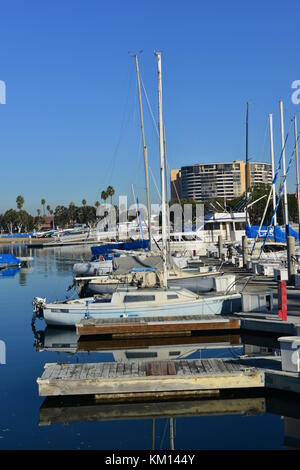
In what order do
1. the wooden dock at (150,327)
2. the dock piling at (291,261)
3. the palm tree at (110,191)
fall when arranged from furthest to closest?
the palm tree at (110,191)
the dock piling at (291,261)
the wooden dock at (150,327)

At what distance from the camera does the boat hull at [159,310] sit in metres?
25.0

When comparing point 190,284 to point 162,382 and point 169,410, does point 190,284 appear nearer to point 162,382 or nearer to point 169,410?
point 162,382

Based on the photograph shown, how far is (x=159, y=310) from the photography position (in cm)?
2498

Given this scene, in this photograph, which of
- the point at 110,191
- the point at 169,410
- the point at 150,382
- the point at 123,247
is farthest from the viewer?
the point at 110,191

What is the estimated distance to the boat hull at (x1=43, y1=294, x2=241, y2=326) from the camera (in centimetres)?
2505

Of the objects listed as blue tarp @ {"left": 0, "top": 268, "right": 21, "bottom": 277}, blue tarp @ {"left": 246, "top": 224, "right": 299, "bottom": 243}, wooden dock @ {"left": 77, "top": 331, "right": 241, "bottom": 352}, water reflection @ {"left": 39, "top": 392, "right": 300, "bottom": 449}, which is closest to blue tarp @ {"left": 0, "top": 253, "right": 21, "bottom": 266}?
blue tarp @ {"left": 0, "top": 268, "right": 21, "bottom": 277}

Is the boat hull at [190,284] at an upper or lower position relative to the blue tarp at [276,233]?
lower

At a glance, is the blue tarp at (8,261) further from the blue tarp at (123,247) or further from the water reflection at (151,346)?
the water reflection at (151,346)

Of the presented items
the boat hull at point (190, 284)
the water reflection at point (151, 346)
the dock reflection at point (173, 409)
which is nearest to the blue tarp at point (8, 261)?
the boat hull at point (190, 284)

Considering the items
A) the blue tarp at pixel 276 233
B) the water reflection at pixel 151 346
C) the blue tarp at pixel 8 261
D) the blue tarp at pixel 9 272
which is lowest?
the water reflection at pixel 151 346

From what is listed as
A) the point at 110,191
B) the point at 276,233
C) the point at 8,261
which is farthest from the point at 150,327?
the point at 110,191
